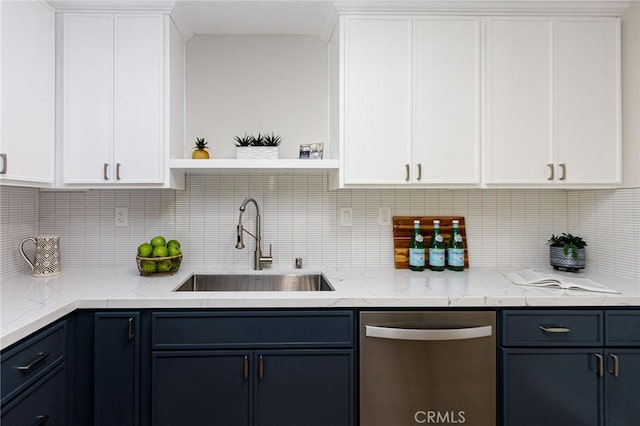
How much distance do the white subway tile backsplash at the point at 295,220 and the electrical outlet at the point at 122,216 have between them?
0.9 inches

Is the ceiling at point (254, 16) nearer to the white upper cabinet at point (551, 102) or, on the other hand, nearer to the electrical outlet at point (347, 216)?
the white upper cabinet at point (551, 102)

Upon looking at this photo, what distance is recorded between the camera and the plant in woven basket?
6.71 ft

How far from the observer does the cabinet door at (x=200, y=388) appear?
1516 mm

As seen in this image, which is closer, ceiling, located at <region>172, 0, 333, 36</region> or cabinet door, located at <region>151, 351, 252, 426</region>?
cabinet door, located at <region>151, 351, 252, 426</region>

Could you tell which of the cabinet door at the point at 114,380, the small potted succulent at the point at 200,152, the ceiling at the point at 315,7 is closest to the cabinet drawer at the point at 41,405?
the cabinet door at the point at 114,380

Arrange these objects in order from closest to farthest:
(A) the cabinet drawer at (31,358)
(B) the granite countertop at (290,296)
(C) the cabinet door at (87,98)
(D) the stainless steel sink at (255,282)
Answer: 1. (A) the cabinet drawer at (31,358)
2. (B) the granite countertop at (290,296)
3. (C) the cabinet door at (87,98)
4. (D) the stainless steel sink at (255,282)

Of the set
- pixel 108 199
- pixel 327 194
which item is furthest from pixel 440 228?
pixel 108 199

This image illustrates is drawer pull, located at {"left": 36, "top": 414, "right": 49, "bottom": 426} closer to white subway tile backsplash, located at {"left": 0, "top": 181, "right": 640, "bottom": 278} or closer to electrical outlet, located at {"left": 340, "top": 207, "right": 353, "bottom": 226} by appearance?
white subway tile backsplash, located at {"left": 0, "top": 181, "right": 640, "bottom": 278}

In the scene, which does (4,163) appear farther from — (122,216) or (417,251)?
(417,251)

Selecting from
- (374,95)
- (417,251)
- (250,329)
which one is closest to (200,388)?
(250,329)

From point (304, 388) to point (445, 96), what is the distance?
1.52 meters

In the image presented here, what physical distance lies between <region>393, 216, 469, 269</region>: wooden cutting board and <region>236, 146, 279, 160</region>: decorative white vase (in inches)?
31.8

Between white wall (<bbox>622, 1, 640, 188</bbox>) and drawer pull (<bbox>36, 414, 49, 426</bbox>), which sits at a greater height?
white wall (<bbox>622, 1, 640, 188</bbox>)

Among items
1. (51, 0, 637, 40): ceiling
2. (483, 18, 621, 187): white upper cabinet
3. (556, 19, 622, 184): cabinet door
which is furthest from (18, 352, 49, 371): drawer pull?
(556, 19, 622, 184): cabinet door
